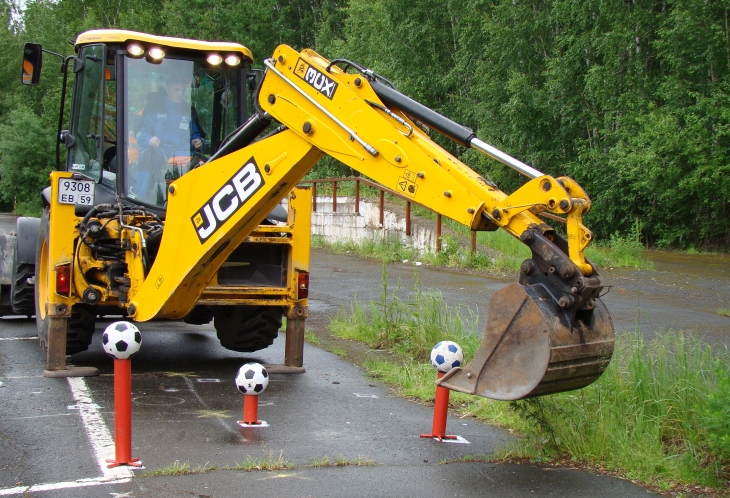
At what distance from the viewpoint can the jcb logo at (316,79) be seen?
21.4 feet

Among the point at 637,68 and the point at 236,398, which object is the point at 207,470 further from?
the point at 637,68

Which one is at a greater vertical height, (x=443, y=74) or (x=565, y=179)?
(x=443, y=74)

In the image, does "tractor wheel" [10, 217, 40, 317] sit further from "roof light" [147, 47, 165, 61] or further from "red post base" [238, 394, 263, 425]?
"red post base" [238, 394, 263, 425]

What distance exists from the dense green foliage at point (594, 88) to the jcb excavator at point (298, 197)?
55.0 ft

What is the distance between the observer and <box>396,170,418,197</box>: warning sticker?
5832 mm

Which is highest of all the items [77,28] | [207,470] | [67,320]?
[77,28]

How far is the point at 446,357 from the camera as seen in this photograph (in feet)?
20.7

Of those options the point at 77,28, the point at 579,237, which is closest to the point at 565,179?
the point at 579,237

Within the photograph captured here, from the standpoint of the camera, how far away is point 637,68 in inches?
969

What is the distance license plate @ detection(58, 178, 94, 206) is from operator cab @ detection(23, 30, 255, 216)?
231 mm

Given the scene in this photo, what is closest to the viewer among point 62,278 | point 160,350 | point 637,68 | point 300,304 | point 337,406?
point 337,406

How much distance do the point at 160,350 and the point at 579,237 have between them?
6.31 metres

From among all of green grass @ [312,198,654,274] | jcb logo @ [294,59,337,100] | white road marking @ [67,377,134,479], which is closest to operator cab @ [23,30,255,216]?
white road marking @ [67,377,134,479]

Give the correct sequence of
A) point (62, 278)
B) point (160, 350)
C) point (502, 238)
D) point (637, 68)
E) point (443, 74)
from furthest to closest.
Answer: point (443, 74)
point (637, 68)
point (502, 238)
point (160, 350)
point (62, 278)
